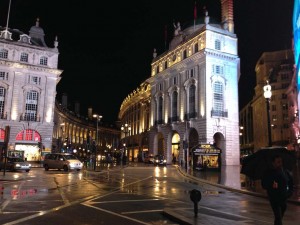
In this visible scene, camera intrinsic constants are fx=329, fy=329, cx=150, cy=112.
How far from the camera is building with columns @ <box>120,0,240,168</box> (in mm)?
58250

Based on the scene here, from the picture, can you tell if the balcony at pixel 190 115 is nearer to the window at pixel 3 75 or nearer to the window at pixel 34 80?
the window at pixel 34 80

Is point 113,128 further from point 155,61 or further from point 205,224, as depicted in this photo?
point 205,224

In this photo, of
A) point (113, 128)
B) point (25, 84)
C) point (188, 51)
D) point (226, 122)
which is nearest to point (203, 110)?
point (226, 122)

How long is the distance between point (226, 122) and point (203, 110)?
15.5 feet

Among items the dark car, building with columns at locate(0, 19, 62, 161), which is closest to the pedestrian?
the dark car

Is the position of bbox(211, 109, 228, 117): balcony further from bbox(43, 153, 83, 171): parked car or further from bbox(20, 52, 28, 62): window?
bbox(20, 52, 28, 62): window

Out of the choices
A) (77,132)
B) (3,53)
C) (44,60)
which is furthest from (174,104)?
(77,132)

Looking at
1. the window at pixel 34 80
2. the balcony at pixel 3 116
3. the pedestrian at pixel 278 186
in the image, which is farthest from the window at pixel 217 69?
the pedestrian at pixel 278 186

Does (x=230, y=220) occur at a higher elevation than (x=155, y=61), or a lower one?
lower

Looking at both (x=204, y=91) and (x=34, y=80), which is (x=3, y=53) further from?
(x=204, y=91)

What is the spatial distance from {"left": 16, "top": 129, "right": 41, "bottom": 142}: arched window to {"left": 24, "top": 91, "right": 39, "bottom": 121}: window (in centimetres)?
252

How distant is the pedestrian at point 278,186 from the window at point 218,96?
A: 52.0m

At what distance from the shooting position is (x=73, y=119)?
118 m

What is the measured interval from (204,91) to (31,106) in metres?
33.5
